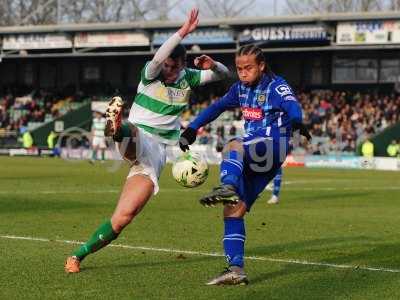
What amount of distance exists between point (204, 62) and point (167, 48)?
567 millimetres

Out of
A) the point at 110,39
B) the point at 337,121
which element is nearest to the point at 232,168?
the point at 337,121

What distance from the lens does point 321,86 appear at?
50.1 meters

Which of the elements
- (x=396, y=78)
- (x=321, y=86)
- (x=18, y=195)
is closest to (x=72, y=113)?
(x=321, y=86)

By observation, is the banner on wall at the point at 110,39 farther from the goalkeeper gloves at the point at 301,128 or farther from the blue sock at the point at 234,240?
the blue sock at the point at 234,240

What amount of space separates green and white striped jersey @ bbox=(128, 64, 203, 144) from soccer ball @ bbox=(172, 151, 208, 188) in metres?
0.29

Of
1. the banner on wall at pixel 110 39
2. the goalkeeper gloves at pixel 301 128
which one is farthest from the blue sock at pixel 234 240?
the banner on wall at pixel 110 39

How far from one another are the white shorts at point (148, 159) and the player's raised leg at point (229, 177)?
0.82 metres

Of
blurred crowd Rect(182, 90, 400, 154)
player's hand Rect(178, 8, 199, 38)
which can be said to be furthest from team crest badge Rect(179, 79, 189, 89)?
blurred crowd Rect(182, 90, 400, 154)

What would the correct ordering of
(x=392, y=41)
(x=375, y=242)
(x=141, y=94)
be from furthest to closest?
(x=392, y=41)
(x=375, y=242)
(x=141, y=94)

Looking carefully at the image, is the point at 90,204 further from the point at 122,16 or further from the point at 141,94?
the point at 122,16

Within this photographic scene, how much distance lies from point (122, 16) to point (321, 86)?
2414cm

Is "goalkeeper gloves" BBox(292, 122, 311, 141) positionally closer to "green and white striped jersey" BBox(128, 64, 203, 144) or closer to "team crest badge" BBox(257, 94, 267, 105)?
"team crest badge" BBox(257, 94, 267, 105)

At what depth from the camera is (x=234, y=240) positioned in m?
8.04

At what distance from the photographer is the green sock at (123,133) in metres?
8.07
